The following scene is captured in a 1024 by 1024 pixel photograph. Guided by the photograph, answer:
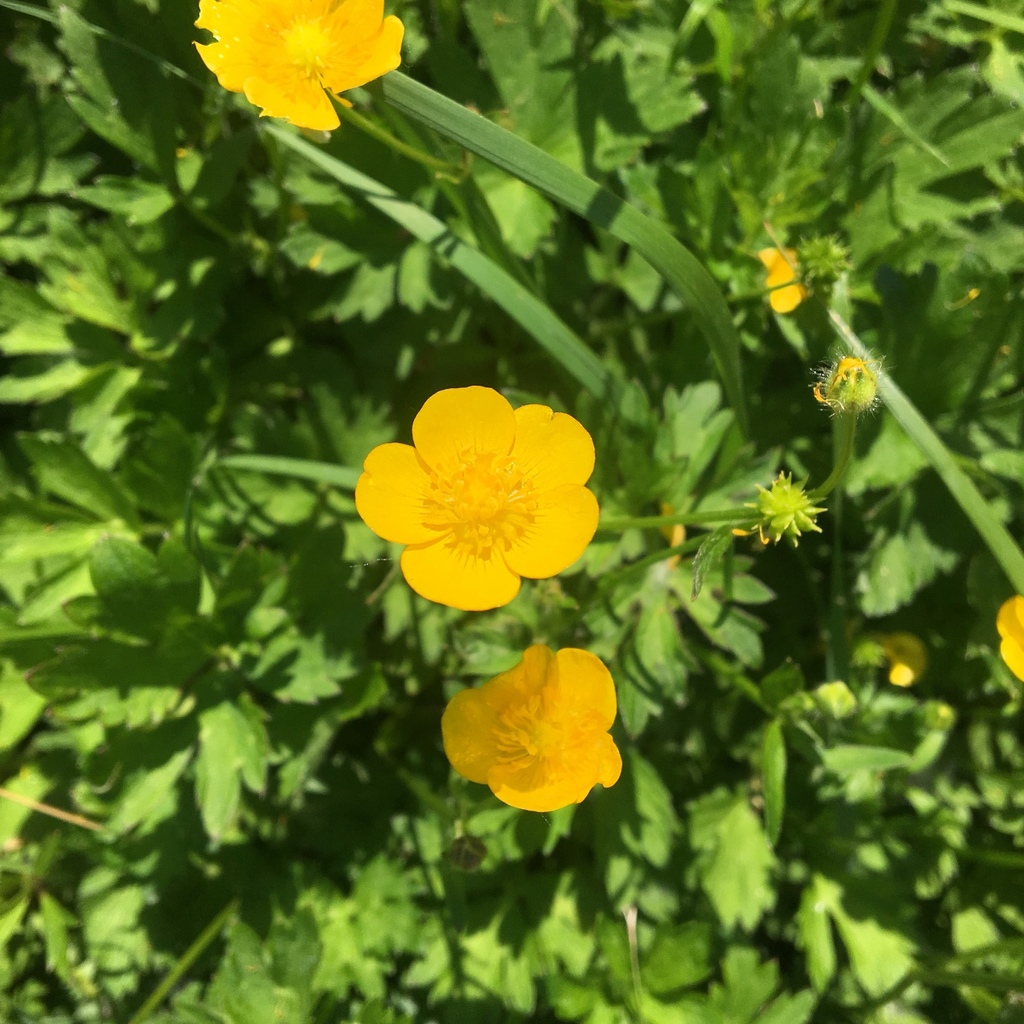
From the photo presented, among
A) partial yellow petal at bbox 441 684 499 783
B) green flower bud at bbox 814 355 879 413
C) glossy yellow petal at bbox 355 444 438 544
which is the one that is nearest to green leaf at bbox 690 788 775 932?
partial yellow petal at bbox 441 684 499 783

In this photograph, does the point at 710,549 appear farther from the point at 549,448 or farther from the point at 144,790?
the point at 144,790

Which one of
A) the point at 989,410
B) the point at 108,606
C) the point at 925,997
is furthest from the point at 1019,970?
the point at 108,606

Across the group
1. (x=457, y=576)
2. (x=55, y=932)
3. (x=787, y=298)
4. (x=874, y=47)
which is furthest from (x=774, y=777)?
(x=55, y=932)

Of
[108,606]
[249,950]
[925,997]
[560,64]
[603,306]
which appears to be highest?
[560,64]

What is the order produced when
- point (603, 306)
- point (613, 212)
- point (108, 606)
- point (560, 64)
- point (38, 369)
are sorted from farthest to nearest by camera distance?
point (603, 306), point (38, 369), point (560, 64), point (108, 606), point (613, 212)

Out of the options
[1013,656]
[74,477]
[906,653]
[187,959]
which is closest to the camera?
[1013,656]

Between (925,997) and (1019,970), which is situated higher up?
(1019,970)

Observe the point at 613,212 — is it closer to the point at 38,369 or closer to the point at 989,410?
the point at 989,410

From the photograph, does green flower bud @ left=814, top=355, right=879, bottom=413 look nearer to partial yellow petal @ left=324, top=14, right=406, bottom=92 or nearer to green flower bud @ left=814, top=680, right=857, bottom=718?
green flower bud @ left=814, top=680, right=857, bottom=718
